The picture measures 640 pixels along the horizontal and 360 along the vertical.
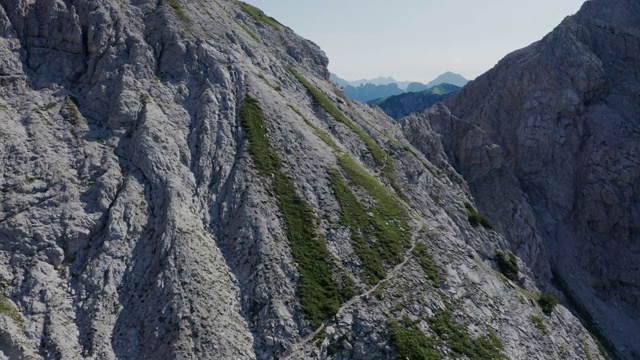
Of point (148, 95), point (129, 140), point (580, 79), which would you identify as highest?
point (580, 79)

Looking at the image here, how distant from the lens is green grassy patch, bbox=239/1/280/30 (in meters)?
98.1

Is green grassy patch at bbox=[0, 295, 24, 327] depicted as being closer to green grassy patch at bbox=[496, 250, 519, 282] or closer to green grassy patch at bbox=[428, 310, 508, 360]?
green grassy patch at bbox=[428, 310, 508, 360]

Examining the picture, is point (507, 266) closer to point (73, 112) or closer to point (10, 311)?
point (73, 112)

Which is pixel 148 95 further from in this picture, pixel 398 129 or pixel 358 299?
pixel 398 129

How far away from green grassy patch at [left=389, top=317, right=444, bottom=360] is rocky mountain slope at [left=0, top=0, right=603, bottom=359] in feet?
0.57

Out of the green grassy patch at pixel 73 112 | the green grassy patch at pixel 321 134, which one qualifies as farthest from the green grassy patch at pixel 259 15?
the green grassy patch at pixel 73 112

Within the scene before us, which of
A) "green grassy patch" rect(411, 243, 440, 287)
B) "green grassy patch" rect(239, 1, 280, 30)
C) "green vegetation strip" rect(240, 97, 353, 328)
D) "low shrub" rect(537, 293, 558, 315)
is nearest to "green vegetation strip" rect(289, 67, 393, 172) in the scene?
"green vegetation strip" rect(240, 97, 353, 328)

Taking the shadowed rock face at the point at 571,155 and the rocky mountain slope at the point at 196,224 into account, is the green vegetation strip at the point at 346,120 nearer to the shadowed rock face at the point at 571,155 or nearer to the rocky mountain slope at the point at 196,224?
the rocky mountain slope at the point at 196,224

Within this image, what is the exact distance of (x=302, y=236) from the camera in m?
48.0

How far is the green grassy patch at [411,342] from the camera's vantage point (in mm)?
39225

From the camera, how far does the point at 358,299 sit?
4334cm

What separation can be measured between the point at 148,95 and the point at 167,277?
77.8 ft

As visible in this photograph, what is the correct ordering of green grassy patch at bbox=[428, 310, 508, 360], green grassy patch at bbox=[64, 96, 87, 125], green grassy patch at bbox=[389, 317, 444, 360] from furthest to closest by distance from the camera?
green grassy patch at bbox=[64, 96, 87, 125]
green grassy patch at bbox=[428, 310, 508, 360]
green grassy patch at bbox=[389, 317, 444, 360]

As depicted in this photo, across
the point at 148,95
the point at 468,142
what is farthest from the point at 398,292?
the point at 468,142
